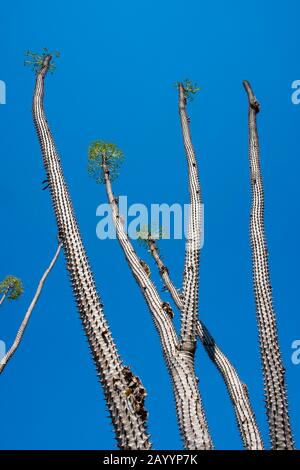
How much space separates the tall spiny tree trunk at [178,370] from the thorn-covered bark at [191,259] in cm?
23

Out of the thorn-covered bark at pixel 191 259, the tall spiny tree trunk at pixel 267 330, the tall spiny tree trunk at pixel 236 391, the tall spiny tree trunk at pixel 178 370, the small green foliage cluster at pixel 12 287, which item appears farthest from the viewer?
the small green foliage cluster at pixel 12 287

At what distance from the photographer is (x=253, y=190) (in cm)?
1035

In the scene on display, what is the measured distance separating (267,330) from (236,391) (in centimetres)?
162

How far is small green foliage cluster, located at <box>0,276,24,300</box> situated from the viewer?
1549 centimetres

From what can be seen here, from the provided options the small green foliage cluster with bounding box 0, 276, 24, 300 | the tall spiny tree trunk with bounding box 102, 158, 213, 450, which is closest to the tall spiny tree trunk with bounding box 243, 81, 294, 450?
the tall spiny tree trunk with bounding box 102, 158, 213, 450

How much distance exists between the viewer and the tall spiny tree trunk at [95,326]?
5.67 m

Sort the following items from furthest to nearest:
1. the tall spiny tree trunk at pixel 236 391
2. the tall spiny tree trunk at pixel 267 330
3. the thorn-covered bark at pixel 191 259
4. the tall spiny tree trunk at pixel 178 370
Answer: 1. the thorn-covered bark at pixel 191 259
2. the tall spiny tree trunk at pixel 236 391
3. the tall spiny tree trunk at pixel 267 330
4. the tall spiny tree trunk at pixel 178 370

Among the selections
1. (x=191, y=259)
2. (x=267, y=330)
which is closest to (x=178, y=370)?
(x=267, y=330)

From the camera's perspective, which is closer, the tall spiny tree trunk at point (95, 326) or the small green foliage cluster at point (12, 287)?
the tall spiny tree trunk at point (95, 326)

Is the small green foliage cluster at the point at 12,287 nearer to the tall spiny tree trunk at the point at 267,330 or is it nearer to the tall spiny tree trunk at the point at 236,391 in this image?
the tall spiny tree trunk at the point at 236,391

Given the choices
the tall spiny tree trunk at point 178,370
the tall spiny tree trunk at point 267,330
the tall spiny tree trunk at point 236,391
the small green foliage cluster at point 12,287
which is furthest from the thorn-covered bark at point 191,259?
the small green foliage cluster at point 12,287

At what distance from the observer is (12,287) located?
1563cm
